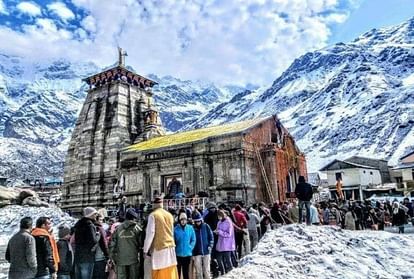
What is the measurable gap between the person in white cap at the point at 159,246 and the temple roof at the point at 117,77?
3744 cm

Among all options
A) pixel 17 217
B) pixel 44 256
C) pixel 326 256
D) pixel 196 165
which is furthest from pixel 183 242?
pixel 17 217

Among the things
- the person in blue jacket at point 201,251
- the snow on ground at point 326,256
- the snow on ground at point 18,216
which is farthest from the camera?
the snow on ground at point 18,216

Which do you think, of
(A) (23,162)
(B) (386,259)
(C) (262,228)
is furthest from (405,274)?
(A) (23,162)

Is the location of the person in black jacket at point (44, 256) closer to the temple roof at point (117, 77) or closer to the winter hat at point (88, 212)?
the winter hat at point (88, 212)

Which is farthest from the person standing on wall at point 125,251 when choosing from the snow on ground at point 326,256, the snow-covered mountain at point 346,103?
the snow-covered mountain at point 346,103

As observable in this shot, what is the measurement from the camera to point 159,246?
7602 millimetres

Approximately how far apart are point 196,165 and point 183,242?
17.1 m

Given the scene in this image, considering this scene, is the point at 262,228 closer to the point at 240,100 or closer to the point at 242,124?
the point at 242,124

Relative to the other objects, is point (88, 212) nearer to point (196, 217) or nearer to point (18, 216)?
point (196, 217)

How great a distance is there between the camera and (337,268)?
8.60 m

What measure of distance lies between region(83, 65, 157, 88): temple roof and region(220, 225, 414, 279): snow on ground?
36282 millimetres

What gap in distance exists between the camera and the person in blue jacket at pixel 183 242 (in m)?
8.70

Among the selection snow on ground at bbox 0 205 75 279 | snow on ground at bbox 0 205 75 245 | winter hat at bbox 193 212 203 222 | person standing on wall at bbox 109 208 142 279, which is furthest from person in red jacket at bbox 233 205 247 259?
snow on ground at bbox 0 205 75 245

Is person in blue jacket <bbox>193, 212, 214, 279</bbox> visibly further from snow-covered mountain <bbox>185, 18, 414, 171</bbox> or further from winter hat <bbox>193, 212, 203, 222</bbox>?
snow-covered mountain <bbox>185, 18, 414, 171</bbox>
